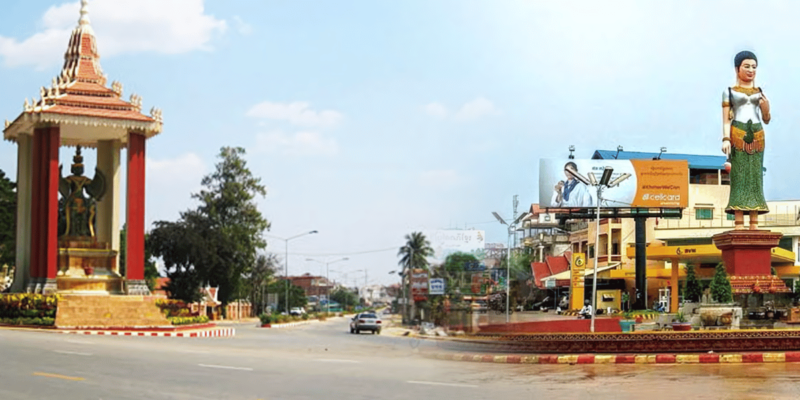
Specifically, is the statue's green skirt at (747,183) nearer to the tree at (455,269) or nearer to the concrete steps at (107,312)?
the tree at (455,269)

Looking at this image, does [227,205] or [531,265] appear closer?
[531,265]

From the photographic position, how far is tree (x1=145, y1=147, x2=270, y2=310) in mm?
58844

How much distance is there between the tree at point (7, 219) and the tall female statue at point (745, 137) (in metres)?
41.5

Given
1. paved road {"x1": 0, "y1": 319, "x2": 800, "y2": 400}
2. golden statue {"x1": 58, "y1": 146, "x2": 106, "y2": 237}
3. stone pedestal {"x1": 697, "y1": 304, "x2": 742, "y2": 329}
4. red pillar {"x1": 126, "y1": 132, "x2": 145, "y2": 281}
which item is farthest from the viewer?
golden statue {"x1": 58, "y1": 146, "x2": 106, "y2": 237}

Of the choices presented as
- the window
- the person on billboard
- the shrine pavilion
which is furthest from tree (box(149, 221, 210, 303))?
the window

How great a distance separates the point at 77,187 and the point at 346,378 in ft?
102

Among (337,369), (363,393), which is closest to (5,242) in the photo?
(337,369)

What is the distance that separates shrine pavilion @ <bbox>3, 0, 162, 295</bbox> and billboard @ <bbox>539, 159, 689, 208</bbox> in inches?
873

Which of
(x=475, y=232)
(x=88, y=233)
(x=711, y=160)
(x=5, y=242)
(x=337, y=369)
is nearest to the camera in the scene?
(x=337, y=369)

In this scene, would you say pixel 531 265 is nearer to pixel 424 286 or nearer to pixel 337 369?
pixel 424 286

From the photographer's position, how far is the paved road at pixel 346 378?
44.1 ft

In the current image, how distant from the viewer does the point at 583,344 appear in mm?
20281

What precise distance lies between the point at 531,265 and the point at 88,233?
29.9 meters

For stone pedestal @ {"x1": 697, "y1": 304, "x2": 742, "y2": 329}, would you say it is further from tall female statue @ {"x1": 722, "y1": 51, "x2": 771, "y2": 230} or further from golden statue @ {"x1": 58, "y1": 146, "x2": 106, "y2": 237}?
golden statue @ {"x1": 58, "y1": 146, "x2": 106, "y2": 237}
